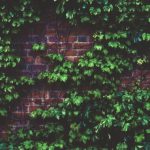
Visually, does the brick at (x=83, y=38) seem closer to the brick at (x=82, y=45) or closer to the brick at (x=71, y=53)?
the brick at (x=82, y=45)

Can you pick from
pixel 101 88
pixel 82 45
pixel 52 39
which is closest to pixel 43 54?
pixel 52 39

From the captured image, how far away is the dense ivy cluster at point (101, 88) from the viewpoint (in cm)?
443

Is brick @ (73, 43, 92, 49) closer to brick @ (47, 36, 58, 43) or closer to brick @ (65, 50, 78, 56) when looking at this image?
brick @ (65, 50, 78, 56)

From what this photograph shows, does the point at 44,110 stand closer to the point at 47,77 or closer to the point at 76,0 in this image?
the point at 47,77

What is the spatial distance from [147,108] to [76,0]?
56.6 inches

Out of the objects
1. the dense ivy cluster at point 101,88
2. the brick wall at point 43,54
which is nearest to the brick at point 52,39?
the brick wall at point 43,54

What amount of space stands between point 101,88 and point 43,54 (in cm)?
79

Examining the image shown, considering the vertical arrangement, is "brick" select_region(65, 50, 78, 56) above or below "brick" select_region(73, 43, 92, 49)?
below

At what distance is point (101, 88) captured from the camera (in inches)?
184

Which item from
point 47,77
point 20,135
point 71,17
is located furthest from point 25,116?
point 71,17

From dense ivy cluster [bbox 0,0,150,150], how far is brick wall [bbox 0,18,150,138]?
0.08m

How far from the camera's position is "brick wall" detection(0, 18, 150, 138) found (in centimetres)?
464

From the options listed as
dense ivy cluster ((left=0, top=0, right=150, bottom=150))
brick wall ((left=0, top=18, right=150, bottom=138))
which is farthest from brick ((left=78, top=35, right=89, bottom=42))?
dense ivy cluster ((left=0, top=0, right=150, bottom=150))

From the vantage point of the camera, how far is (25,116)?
4777 mm
